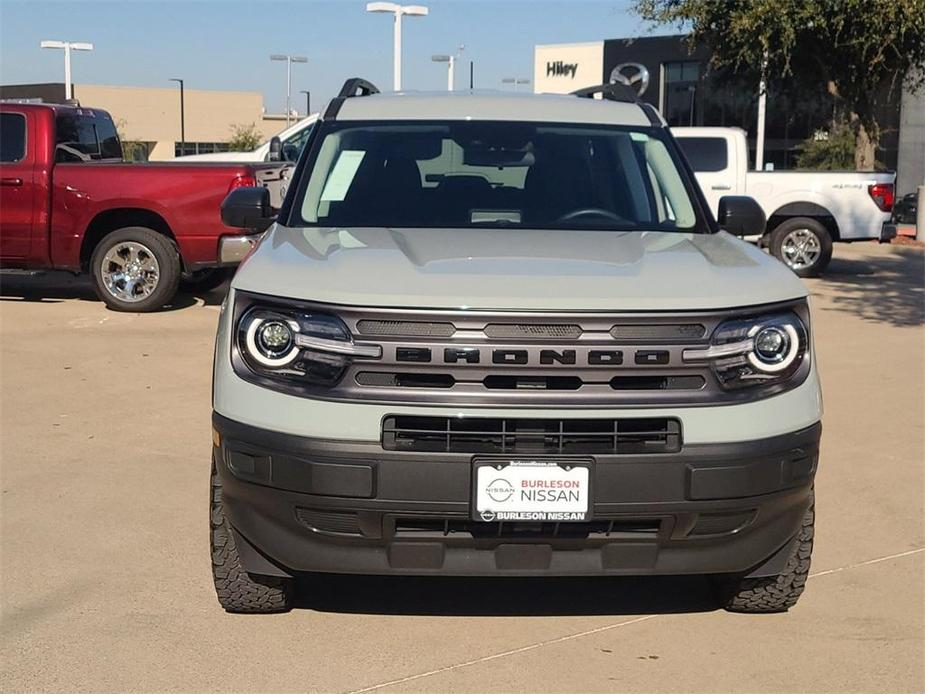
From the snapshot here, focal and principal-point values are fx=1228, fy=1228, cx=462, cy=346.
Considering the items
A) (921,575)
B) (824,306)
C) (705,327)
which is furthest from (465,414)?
(824,306)

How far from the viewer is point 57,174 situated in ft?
36.9

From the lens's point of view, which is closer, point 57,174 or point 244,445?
point 244,445

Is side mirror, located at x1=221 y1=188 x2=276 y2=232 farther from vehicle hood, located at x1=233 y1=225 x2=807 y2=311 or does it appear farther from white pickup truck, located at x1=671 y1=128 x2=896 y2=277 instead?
white pickup truck, located at x1=671 y1=128 x2=896 y2=277

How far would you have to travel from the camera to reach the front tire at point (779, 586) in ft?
13.5

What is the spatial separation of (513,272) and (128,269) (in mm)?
8416

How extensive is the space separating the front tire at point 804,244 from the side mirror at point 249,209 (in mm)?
11355

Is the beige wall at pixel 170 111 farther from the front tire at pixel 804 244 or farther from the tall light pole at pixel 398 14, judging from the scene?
the front tire at pixel 804 244

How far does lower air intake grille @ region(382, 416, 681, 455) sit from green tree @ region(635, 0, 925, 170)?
20.4 metres

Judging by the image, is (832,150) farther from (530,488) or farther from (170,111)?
(170,111)

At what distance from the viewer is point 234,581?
4.11 meters

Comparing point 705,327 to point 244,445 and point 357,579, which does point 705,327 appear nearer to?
point 244,445

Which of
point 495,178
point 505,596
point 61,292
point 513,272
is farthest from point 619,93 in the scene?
point 61,292

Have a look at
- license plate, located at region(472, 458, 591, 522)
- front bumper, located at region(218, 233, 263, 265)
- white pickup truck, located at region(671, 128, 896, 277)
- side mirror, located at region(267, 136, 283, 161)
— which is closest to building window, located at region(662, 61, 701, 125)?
white pickup truck, located at region(671, 128, 896, 277)

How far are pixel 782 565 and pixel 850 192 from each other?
12.6 meters
